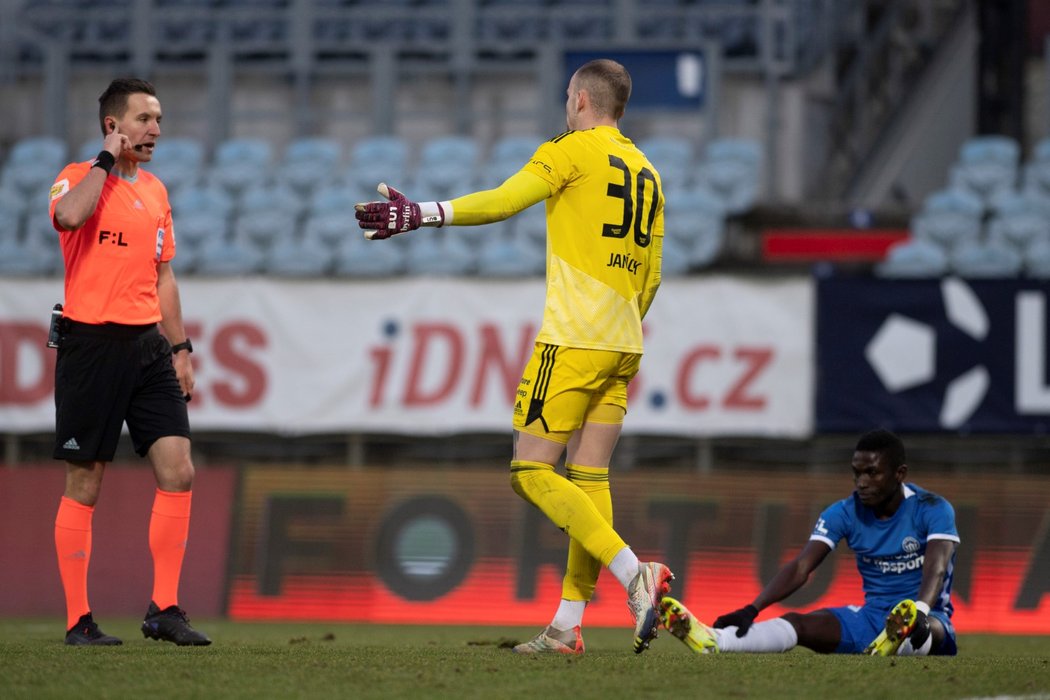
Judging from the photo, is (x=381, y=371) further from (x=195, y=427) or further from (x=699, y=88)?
(x=699, y=88)

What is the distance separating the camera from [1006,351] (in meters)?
10.5

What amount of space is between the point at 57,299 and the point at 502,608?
382 centimetres

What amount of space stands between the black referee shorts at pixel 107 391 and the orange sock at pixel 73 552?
0.21m

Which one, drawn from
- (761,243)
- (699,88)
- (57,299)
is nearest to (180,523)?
(57,299)

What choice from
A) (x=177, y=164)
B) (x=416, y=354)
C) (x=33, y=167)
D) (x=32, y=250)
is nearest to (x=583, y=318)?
(x=416, y=354)

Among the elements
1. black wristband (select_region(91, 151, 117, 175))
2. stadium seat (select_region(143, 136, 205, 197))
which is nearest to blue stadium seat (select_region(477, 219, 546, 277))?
stadium seat (select_region(143, 136, 205, 197))

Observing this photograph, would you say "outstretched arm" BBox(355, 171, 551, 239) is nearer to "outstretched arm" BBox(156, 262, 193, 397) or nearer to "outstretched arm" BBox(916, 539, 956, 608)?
"outstretched arm" BBox(156, 262, 193, 397)

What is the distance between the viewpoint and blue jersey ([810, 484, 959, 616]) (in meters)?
6.43

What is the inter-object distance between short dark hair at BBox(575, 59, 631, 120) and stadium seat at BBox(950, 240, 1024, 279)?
6.78 meters

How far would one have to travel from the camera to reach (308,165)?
15125 millimetres

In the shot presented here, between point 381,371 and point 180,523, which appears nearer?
point 180,523

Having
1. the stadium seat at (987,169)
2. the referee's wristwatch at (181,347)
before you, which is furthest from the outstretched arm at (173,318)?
the stadium seat at (987,169)

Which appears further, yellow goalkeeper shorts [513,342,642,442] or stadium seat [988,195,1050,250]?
stadium seat [988,195,1050,250]

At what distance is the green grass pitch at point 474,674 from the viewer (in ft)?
14.8
